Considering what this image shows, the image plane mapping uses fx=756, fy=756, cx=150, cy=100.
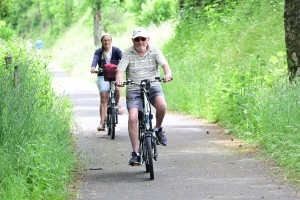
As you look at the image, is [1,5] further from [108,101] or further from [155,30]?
[108,101]

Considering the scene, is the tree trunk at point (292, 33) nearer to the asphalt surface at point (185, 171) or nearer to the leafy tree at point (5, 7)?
the asphalt surface at point (185, 171)

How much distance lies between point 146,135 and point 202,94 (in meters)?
8.43

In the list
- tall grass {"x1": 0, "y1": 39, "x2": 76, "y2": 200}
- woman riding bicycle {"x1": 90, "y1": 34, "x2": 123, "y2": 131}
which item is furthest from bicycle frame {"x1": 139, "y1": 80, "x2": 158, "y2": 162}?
woman riding bicycle {"x1": 90, "y1": 34, "x2": 123, "y2": 131}

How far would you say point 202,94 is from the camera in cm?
1803

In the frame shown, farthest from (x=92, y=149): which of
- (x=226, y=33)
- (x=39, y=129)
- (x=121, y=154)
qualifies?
(x=226, y=33)

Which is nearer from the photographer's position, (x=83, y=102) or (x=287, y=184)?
(x=287, y=184)

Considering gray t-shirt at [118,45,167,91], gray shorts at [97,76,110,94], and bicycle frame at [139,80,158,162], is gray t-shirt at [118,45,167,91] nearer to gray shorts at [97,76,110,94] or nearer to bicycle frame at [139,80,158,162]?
bicycle frame at [139,80,158,162]

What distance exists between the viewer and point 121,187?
941 cm

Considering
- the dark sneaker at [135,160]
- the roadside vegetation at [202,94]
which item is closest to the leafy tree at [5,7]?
the roadside vegetation at [202,94]

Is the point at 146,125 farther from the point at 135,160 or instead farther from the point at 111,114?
the point at 111,114

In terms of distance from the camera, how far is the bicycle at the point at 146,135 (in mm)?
9617

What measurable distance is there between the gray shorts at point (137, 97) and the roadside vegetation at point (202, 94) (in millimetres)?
1102

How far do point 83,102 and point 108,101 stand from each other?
884 centimetres

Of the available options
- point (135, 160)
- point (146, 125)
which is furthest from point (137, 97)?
point (135, 160)
